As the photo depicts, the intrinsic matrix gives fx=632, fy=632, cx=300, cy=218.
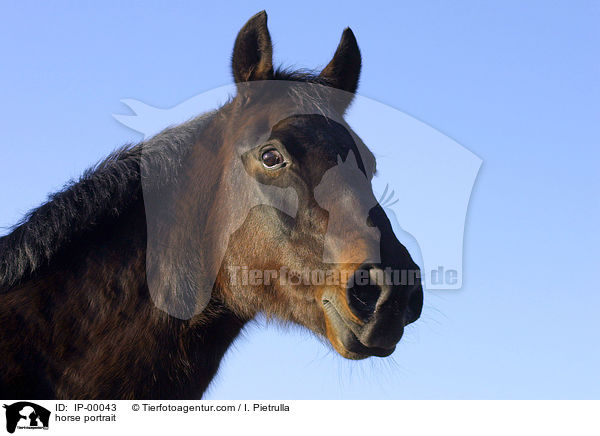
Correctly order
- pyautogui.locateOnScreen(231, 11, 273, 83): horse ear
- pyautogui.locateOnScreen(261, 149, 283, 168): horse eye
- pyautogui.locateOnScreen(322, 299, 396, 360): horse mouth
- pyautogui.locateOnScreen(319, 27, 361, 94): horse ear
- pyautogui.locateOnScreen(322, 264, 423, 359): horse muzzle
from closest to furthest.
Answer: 1. pyautogui.locateOnScreen(322, 264, 423, 359): horse muzzle
2. pyautogui.locateOnScreen(322, 299, 396, 360): horse mouth
3. pyautogui.locateOnScreen(261, 149, 283, 168): horse eye
4. pyautogui.locateOnScreen(231, 11, 273, 83): horse ear
5. pyautogui.locateOnScreen(319, 27, 361, 94): horse ear

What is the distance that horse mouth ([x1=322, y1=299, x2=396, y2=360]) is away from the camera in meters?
4.55

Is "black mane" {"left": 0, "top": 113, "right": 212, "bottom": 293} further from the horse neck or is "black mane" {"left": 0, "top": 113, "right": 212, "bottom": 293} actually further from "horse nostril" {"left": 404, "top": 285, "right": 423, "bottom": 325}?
"horse nostril" {"left": 404, "top": 285, "right": 423, "bottom": 325}

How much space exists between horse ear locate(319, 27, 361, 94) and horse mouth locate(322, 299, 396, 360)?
2412mm

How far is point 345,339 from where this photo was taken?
462cm

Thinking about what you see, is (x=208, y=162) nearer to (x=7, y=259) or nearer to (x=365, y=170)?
(x=365, y=170)

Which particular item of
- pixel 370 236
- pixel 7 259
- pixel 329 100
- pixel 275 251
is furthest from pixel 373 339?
pixel 7 259

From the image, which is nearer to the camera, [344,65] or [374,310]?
[374,310]

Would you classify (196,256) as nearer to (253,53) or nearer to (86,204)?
(86,204)

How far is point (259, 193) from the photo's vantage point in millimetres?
5246

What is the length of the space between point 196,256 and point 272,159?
1.03m

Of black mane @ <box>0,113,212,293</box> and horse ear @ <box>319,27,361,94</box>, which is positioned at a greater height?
horse ear @ <box>319,27,361,94</box>

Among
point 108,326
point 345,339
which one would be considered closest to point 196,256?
point 108,326
